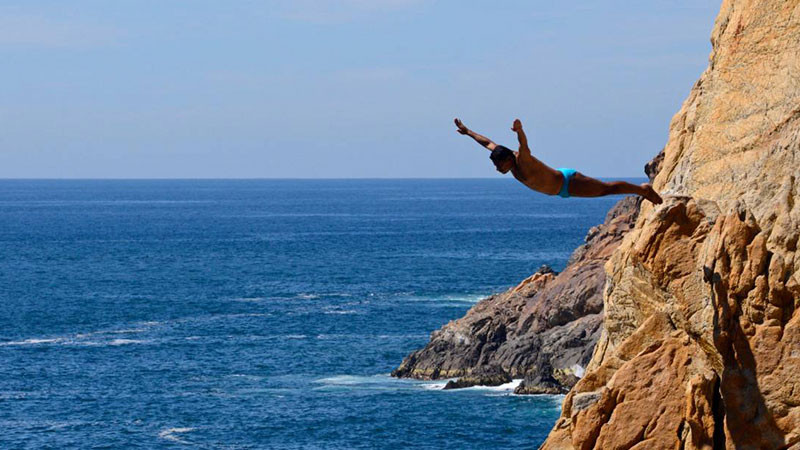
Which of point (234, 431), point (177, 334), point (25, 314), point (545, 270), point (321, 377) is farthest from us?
point (25, 314)

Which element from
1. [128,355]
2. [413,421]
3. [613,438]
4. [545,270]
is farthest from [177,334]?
[613,438]

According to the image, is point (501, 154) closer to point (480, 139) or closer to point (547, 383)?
point (480, 139)

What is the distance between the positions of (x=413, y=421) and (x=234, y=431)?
31.4 feet

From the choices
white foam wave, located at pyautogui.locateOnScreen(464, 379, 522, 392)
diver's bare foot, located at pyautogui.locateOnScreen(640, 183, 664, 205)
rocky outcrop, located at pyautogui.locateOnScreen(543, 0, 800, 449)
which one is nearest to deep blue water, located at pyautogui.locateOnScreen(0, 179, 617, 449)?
white foam wave, located at pyautogui.locateOnScreen(464, 379, 522, 392)

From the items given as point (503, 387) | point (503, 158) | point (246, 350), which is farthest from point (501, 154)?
point (246, 350)

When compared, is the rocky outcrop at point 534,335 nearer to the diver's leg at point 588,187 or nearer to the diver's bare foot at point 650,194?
the diver's bare foot at point 650,194

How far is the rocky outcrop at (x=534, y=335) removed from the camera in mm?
69062

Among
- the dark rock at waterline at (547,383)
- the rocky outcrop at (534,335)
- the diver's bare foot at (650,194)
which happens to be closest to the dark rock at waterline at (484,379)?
the rocky outcrop at (534,335)

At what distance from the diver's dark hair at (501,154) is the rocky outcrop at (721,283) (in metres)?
5.19

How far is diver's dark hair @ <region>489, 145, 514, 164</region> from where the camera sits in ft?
59.1

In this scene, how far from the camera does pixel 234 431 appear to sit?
61875 millimetres

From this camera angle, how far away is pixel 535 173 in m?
18.5

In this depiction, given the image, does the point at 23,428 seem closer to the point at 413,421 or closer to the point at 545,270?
the point at 413,421

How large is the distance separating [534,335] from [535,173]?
180 feet
